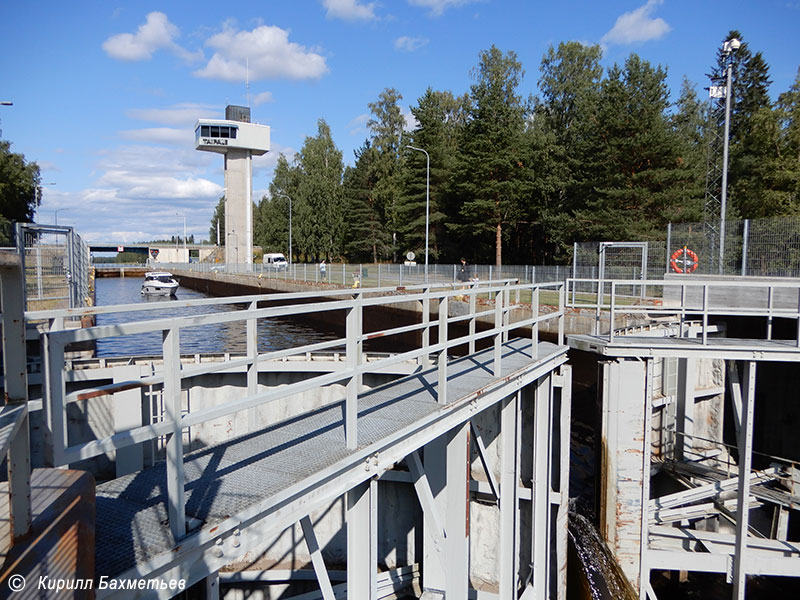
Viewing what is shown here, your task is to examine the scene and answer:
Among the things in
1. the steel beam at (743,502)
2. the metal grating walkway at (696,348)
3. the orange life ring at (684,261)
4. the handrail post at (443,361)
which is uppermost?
the orange life ring at (684,261)

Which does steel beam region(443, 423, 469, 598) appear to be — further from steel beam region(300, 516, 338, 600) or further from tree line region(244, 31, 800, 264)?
tree line region(244, 31, 800, 264)

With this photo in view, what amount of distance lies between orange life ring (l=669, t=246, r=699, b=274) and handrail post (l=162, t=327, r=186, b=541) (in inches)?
757

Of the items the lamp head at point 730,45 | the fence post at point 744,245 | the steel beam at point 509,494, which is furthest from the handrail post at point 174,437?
the lamp head at point 730,45

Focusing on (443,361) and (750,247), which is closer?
(443,361)

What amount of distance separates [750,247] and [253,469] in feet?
57.7

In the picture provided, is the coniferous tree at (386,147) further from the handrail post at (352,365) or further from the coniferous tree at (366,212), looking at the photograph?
the handrail post at (352,365)

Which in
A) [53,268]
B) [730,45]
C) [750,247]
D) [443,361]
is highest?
[730,45]

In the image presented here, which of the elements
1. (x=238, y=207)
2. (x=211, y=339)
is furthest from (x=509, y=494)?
(x=238, y=207)

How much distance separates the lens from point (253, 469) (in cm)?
336

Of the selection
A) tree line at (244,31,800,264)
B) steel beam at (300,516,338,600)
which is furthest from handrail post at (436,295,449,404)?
tree line at (244,31,800,264)

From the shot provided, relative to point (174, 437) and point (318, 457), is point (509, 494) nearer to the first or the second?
point (318, 457)

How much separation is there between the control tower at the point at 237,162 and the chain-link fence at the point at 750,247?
5025 cm

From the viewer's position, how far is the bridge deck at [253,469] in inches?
102

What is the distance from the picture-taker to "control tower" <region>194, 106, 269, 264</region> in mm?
61469
